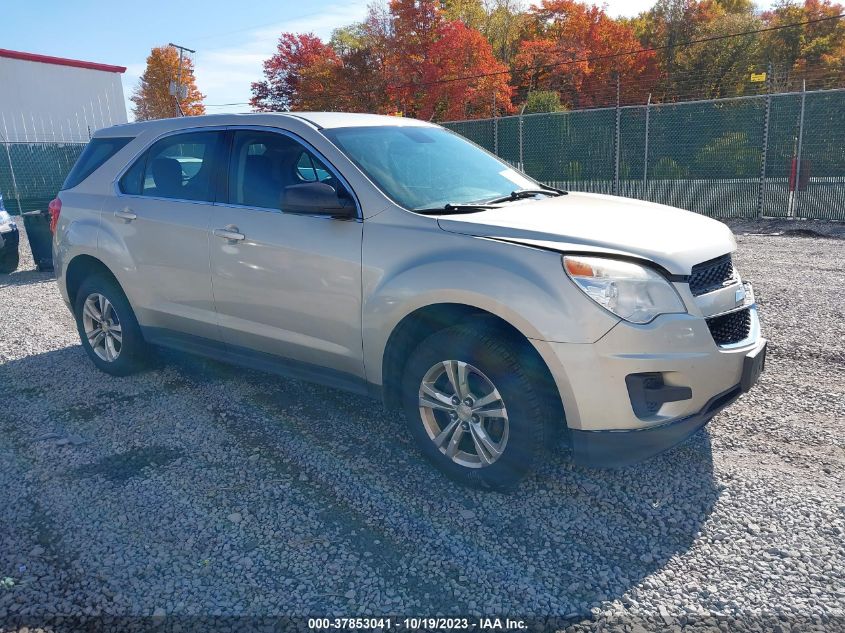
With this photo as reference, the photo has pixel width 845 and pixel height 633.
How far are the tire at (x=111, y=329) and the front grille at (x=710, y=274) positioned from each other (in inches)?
152

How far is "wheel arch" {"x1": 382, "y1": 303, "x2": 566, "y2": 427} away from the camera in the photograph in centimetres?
312

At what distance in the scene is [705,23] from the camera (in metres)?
40.9

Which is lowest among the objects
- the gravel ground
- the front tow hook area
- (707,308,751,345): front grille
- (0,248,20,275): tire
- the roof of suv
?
the gravel ground

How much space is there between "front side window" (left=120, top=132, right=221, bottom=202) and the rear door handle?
0.16m

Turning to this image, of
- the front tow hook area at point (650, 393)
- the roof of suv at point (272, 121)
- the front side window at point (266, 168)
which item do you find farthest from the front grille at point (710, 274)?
the roof of suv at point (272, 121)

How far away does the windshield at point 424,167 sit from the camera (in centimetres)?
381

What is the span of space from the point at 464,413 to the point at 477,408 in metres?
0.09

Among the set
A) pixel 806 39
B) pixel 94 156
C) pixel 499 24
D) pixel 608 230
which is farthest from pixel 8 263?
pixel 806 39

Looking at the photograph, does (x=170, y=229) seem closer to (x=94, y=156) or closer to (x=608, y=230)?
(x=94, y=156)

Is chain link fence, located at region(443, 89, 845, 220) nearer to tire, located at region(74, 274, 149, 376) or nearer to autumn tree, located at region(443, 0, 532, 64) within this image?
tire, located at region(74, 274, 149, 376)

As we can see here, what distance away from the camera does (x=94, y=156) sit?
525 centimetres

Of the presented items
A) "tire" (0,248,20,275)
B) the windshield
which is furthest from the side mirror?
"tire" (0,248,20,275)

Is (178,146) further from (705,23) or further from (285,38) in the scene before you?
(705,23)

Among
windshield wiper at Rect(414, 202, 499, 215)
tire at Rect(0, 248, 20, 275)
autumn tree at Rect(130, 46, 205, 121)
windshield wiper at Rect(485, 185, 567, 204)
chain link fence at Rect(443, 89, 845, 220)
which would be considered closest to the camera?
windshield wiper at Rect(414, 202, 499, 215)
